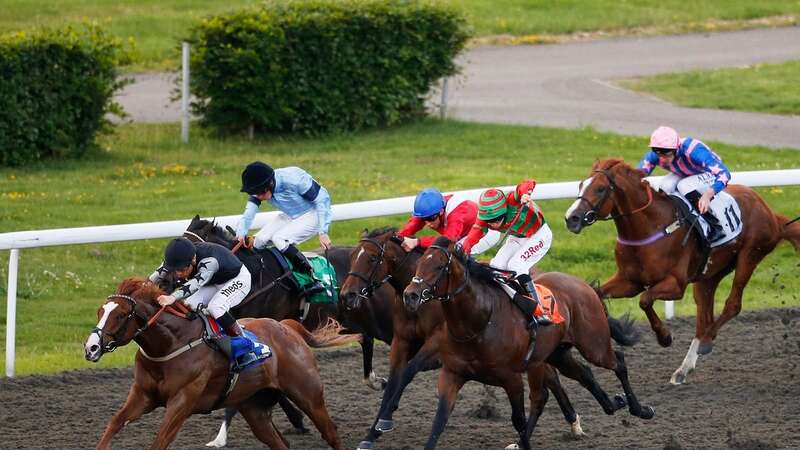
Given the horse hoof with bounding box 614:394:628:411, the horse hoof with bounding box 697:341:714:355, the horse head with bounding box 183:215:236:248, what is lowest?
the horse hoof with bounding box 697:341:714:355

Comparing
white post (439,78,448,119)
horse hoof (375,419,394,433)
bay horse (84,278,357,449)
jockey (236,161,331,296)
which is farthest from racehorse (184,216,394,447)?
white post (439,78,448,119)

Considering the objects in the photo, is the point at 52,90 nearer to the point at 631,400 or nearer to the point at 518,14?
the point at 631,400

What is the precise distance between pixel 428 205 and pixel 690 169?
2.29m

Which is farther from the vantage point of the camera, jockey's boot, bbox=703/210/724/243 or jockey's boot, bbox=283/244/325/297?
jockey's boot, bbox=703/210/724/243

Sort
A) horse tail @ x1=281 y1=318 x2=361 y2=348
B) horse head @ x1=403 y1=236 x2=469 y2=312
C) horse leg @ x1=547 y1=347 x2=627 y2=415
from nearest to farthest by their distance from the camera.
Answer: horse head @ x1=403 y1=236 x2=469 y2=312 → horse tail @ x1=281 y1=318 x2=361 y2=348 → horse leg @ x1=547 y1=347 x2=627 y2=415

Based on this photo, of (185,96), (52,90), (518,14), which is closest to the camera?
(52,90)

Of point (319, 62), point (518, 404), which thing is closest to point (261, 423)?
point (518, 404)

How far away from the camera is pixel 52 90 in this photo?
551 inches

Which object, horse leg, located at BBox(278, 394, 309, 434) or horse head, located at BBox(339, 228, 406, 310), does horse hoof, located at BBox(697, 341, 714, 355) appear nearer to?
horse head, located at BBox(339, 228, 406, 310)

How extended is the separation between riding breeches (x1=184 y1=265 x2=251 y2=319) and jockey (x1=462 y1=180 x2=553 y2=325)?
117cm

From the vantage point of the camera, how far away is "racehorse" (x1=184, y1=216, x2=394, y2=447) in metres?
8.21

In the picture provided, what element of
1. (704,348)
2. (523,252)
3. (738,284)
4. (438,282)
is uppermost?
(438,282)

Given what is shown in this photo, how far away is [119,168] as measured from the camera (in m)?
14.6

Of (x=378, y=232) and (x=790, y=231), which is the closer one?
(x=378, y=232)
